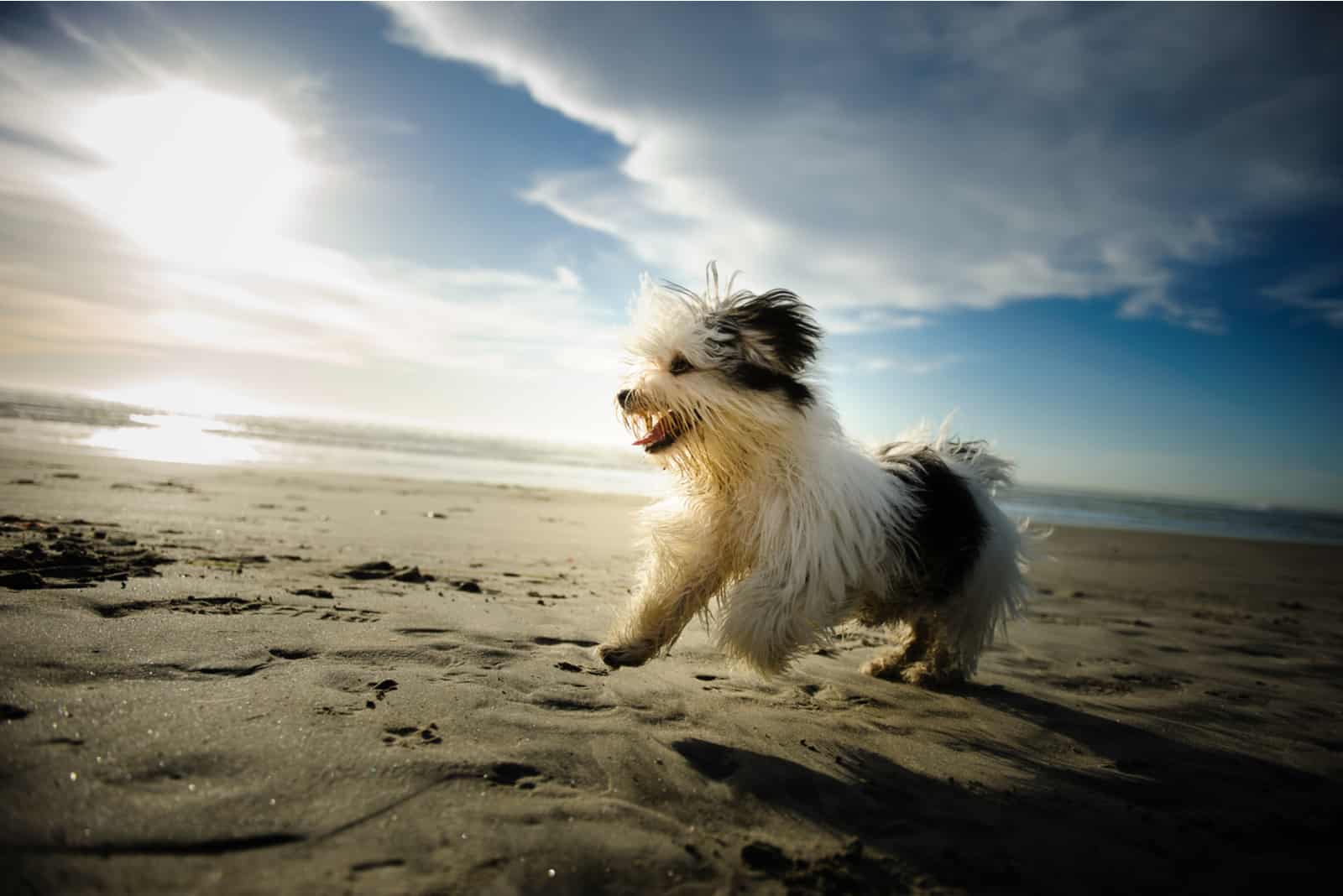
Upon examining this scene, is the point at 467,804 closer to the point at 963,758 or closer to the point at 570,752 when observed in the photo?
the point at 570,752

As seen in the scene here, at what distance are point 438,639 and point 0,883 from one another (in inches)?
85.0

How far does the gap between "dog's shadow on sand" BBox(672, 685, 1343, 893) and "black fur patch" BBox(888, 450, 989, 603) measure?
0.97 m

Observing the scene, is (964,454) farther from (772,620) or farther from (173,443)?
(173,443)

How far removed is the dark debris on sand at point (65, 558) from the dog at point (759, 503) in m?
2.95

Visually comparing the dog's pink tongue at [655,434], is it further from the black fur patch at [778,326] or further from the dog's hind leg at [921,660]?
the dog's hind leg at [921,660]

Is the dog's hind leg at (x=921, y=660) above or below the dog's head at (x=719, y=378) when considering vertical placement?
below

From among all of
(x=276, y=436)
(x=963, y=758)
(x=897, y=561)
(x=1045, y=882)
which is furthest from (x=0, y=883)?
(x=276, y=436)

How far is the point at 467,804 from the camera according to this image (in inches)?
81.4

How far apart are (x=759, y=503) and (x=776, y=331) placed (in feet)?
2.90

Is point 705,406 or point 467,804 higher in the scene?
point 705,406

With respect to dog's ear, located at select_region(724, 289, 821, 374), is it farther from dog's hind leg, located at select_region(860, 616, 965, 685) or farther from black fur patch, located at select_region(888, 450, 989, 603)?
dog's hind leg, located at select_region(860, 616, 965, 685)

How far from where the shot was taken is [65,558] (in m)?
4.24

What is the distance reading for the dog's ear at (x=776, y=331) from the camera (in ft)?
11.9

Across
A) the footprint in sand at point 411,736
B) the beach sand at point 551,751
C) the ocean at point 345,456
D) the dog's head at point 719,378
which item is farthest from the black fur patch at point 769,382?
the ocean at point 345,456
